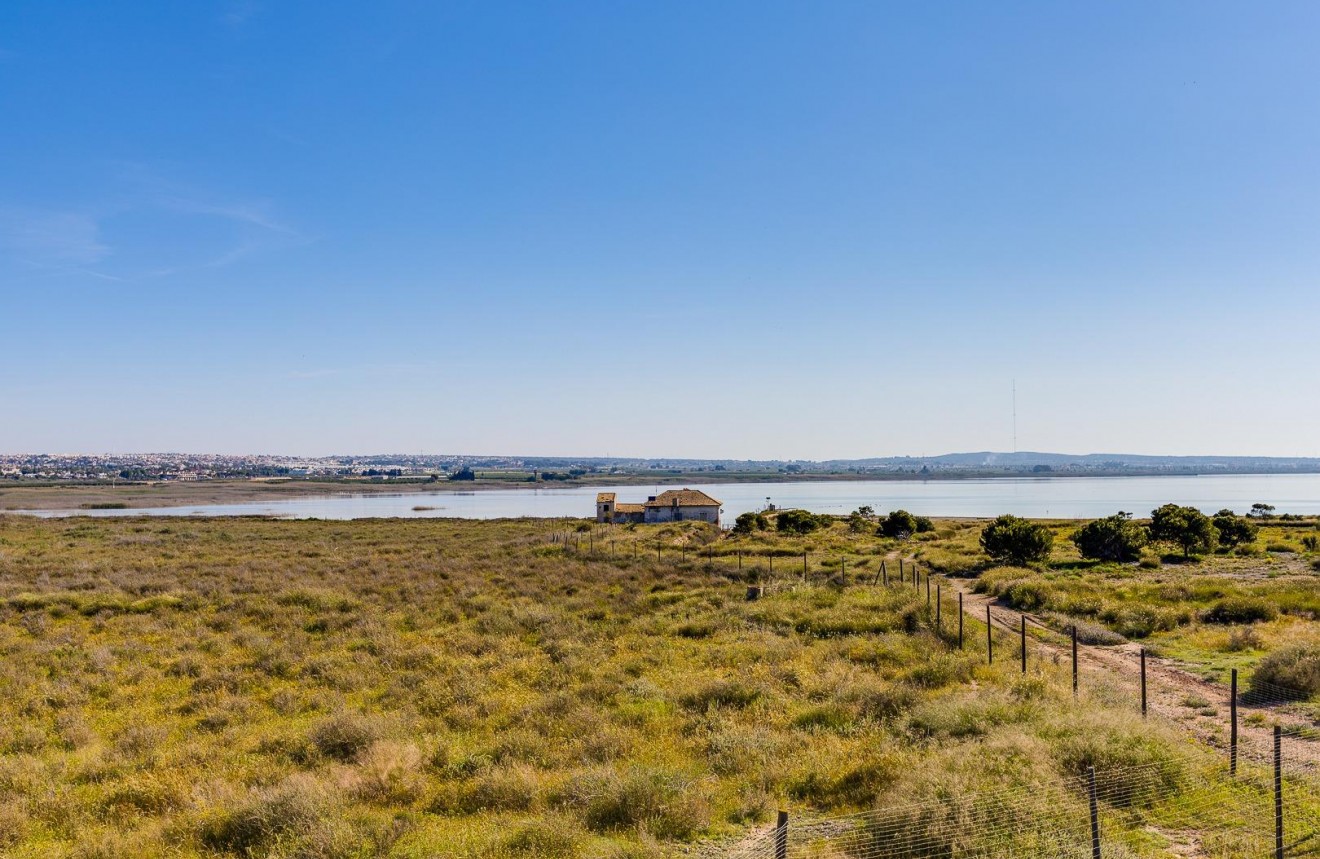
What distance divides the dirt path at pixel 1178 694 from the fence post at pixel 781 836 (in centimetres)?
789

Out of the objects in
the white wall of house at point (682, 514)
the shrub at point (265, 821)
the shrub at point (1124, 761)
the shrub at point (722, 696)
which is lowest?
the white wall of house at point (682, 514)

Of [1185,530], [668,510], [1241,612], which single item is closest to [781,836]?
[1241,612]

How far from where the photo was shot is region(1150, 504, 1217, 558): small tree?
40.2 meters

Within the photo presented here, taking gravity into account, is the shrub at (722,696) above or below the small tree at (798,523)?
above

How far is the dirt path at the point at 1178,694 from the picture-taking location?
35.9 ft

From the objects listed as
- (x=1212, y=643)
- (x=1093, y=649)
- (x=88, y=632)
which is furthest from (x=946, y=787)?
(x=88, y=632)

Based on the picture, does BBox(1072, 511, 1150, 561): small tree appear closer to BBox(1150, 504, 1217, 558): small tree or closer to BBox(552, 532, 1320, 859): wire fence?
BBox(1150, 504, 1217, 558): small tree

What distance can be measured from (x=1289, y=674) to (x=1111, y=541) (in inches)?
1039

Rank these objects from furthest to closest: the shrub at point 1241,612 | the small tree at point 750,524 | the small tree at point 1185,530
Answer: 1. the small tree at point 750,524
2. the small tree at point 1185,530
3. the shrub at point 1241,612

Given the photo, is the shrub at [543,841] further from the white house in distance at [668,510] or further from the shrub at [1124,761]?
the white house in distance at [668,510]

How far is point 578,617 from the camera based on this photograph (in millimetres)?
22750

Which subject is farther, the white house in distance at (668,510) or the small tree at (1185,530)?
the white house in distance at (668,510)

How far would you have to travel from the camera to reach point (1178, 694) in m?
13.9

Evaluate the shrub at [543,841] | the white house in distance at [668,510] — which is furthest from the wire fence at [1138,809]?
the white house in distance at [668,510]
